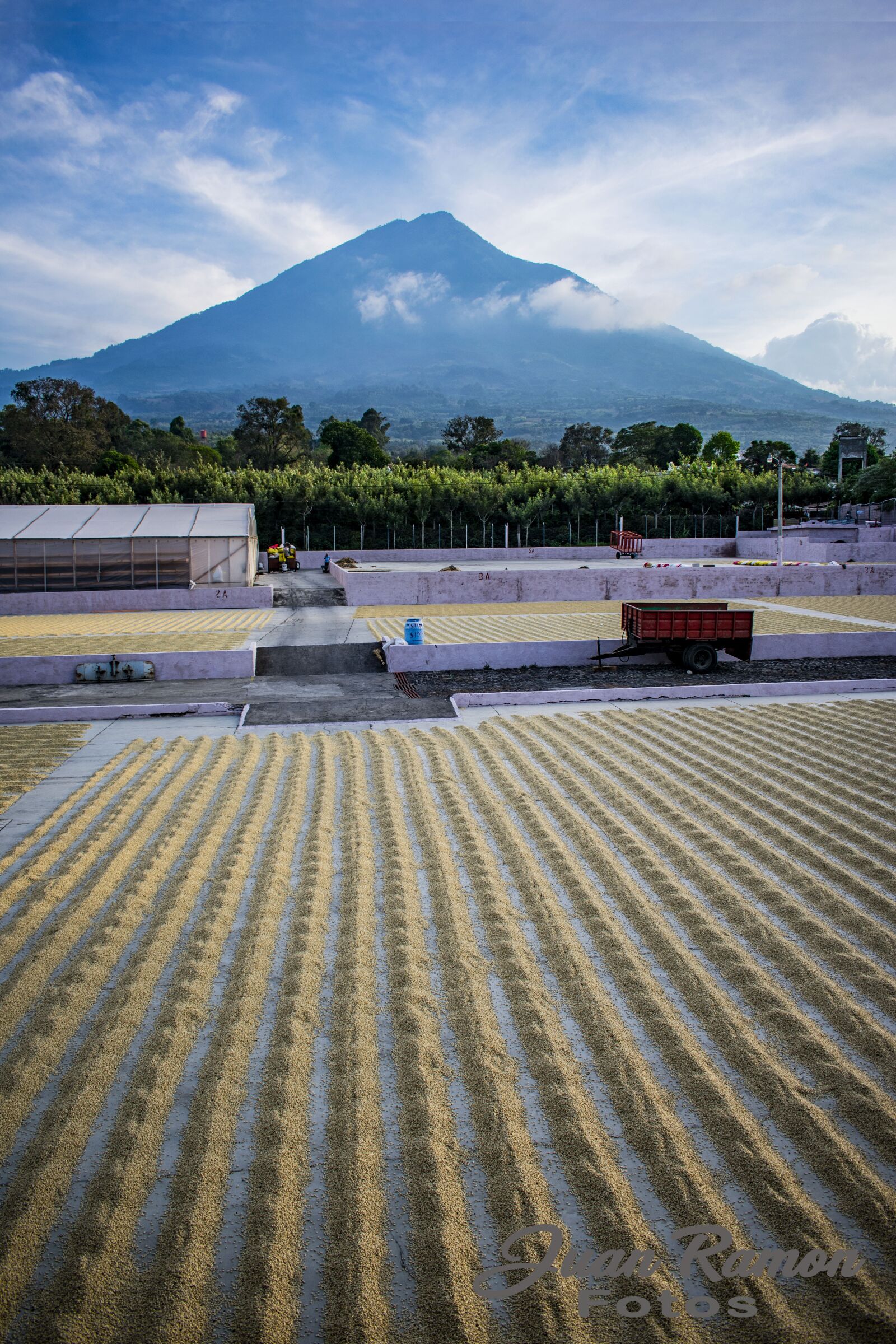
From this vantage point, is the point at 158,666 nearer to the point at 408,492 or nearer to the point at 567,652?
the point at 567,652

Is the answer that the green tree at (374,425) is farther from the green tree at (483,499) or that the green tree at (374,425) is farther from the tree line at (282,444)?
the green tree at (483,499)

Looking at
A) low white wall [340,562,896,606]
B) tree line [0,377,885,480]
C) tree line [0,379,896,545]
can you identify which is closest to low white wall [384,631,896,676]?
low white wall [340,562,896,606]

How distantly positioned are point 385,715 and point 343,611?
13150mm

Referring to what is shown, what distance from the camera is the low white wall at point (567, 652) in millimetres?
16984

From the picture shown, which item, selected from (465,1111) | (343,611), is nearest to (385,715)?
(465,1111)

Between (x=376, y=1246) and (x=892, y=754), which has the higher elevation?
(x=892, y=754)

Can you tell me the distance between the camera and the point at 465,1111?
432 cm

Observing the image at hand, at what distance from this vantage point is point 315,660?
17906 millimetres

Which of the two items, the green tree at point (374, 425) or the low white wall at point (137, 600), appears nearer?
the low white wall at point (137, 600)

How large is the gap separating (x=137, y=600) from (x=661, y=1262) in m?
26.9

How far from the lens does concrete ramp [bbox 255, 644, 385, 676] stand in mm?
17216

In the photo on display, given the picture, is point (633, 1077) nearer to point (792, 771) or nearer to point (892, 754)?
point (792, 771)

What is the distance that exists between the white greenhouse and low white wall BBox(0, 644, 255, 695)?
1251cm

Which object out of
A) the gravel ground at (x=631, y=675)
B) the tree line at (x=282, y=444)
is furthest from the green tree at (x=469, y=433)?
the gravel ground at (x=631, y=675)
